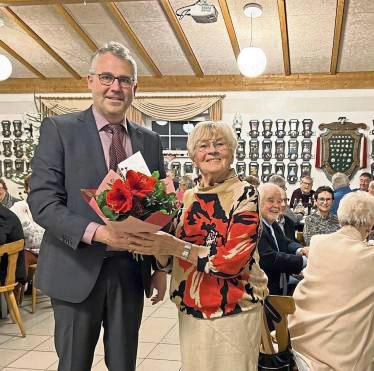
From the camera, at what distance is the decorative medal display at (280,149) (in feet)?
33.4

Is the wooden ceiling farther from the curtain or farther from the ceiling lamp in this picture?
the ceiling lamp

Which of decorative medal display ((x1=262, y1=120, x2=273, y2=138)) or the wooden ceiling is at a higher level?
the wooden ceiling

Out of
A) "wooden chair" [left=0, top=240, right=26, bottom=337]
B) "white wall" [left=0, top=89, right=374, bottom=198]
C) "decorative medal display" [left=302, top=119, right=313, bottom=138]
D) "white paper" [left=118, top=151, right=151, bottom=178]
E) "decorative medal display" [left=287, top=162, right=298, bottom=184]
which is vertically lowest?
"wooden chair" [left=0, top=240, right=26, bottom=337]

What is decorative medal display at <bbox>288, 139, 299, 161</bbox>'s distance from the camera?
33.1 feet

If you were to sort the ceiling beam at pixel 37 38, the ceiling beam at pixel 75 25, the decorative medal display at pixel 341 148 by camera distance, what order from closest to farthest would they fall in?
the ceiling beam at pixel 75 25 → the ceiling beam at pixel 37 38 → the decorative medal display at pixel 341 148

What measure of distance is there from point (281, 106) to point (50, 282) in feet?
29.3

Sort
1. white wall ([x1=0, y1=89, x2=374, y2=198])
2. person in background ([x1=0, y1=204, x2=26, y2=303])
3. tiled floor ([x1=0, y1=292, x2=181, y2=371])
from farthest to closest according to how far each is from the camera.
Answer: white wall ([x1=0, y1=89, x2=374, y2=198]) → person in background ([x1=0, y1=204, x2=26, y2=303]) → tiled floor ([x1=0, y1=292, x2=181, y2=371])

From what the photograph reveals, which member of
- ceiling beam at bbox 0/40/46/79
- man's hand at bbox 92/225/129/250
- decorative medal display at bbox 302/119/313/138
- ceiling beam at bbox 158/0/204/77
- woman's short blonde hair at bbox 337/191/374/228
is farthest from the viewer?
decorative medal display at bbox 302/119/313/138

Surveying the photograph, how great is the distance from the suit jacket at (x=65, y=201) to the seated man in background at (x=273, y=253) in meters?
1.56

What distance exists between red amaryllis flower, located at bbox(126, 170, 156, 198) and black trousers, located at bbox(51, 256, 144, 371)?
1.34 feet

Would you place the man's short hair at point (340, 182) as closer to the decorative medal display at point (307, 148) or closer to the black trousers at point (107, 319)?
the decorative medal display at point (307, 148)

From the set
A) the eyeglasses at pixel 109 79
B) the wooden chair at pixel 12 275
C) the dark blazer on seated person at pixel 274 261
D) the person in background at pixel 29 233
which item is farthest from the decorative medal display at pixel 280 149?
the eyeglasses at pixel 109 79

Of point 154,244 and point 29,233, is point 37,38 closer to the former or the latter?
point 29,233

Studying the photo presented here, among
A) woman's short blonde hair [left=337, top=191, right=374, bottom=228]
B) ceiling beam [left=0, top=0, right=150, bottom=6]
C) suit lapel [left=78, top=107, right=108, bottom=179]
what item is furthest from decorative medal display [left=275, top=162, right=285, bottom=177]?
suit lapel [left=78, top=107, right=108, bottom=179]
